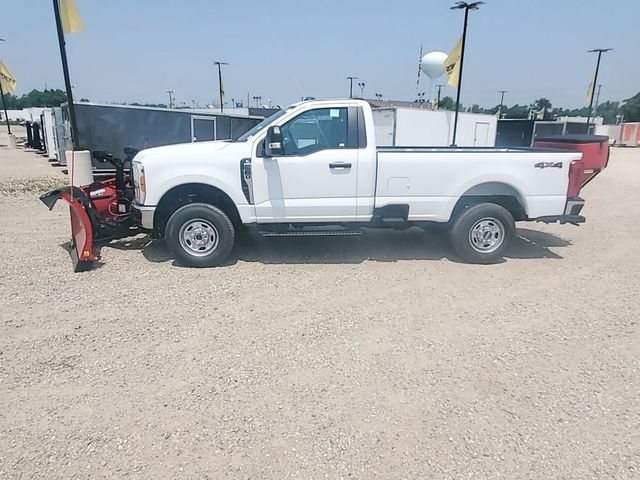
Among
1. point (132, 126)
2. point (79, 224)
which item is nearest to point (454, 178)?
point (79, 224)

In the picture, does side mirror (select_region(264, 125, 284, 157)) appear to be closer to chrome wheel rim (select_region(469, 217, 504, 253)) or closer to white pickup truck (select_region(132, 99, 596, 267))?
white pickup truck (select_region(132, 99, 596, 267))

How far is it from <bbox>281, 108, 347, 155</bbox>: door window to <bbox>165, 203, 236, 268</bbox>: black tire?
4.38ft

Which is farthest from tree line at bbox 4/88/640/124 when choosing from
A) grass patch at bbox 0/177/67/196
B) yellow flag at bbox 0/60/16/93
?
grass patch at bbox 0/177/67/196

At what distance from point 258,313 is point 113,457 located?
7.00ft

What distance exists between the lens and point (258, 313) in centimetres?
462

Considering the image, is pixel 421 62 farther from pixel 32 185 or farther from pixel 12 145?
pixel 32 185

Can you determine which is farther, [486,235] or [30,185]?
[30,185]

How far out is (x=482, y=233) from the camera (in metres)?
6.32

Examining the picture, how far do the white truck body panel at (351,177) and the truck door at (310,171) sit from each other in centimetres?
1

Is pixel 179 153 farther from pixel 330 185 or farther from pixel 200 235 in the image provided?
pixel 330 185

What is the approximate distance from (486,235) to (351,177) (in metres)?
2.15

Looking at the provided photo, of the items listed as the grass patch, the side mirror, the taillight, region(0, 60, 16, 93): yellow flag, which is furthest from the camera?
region(0, 60, 16, 93): yellow flag

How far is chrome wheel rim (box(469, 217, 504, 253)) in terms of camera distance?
6266mm

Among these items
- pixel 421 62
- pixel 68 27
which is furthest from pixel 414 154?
pixel 421 62
